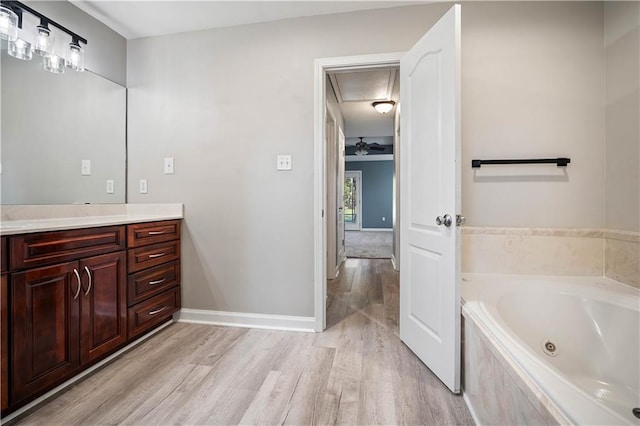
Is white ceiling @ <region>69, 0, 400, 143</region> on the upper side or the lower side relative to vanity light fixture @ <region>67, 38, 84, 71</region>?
upper

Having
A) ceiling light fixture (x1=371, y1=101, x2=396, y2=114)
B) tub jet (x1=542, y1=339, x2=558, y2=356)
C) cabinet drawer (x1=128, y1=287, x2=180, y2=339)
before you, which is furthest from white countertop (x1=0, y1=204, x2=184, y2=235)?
ceiling light fixture (x1=371, y1=101, x2=396, y2=114)

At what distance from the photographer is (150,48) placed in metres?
2.37

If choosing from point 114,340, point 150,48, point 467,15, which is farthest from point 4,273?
point 467,15

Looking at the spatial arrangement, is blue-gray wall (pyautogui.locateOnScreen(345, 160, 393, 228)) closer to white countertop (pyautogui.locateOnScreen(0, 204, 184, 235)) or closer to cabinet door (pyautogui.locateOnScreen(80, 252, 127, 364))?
white countertop (pyautogui.locateOnScreen(0, 204, 184, 235))

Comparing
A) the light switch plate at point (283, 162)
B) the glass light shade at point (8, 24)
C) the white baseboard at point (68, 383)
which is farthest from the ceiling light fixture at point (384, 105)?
the white baseboard at point (68, 383)

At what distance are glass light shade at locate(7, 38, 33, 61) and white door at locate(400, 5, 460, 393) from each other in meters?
2.31

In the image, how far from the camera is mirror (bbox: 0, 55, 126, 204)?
1.66m

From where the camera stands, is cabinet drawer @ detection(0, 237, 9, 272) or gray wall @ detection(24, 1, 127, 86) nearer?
cabinet drawer @ detection(0, 237, 9, 272)

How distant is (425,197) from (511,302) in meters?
0.71

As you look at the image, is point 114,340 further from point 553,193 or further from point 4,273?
point 553,193

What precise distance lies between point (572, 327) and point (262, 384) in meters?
1.62

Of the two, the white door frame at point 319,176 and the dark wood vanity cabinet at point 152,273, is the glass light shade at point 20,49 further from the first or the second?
the white door frame at point 319,176

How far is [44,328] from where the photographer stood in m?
1.35

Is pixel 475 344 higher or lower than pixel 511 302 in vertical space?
lower
